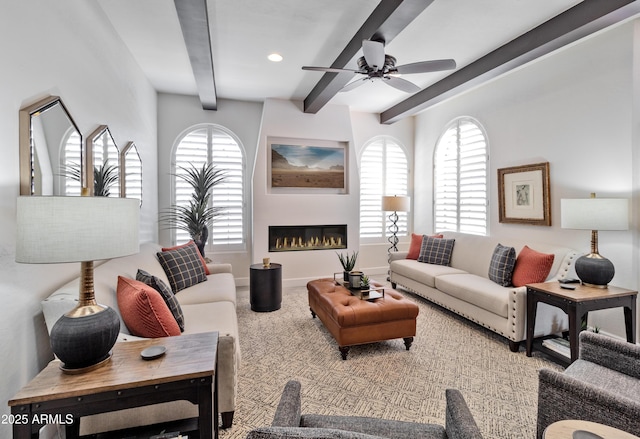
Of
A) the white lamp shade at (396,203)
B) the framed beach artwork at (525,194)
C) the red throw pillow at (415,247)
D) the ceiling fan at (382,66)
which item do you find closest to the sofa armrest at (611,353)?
the framed beach artwork at (525,194)

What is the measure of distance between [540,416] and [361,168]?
191 inches

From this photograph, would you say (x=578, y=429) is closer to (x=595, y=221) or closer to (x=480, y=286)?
(x=595, y=221)

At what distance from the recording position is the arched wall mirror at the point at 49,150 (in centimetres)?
164

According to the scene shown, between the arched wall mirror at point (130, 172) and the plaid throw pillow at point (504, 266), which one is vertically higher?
the arched wall mirror at point (130, 172)

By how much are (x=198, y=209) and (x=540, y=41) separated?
4.49 meters

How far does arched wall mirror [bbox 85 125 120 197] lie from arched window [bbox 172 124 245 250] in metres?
2.01

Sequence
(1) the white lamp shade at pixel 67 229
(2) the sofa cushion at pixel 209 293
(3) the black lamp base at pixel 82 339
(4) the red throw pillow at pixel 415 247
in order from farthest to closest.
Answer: (4) the red throw pillow at pixel 415 247 < (2) the sofa cushion at pixel 209 293 < (3) the black lamp base at pixel 82 339 < (1) the white lamp shade at pixel 67 229

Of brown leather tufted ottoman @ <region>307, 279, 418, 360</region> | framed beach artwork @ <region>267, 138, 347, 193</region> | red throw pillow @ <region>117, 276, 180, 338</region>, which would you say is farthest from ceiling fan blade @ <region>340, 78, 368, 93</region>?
red throw pillow @ <region>117, 276, 180, 338</region>

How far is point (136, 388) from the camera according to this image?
4.28 feet

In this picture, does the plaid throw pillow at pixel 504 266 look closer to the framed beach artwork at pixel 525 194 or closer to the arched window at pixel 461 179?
the framed beach artwork at pixel 525 194

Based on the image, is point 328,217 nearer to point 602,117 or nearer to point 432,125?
point 432,125

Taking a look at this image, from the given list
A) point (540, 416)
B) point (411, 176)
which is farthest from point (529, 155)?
point (540, 416)

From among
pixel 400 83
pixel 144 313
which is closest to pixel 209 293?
pixel 144 313

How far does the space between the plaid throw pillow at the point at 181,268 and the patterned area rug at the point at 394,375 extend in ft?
2.56
